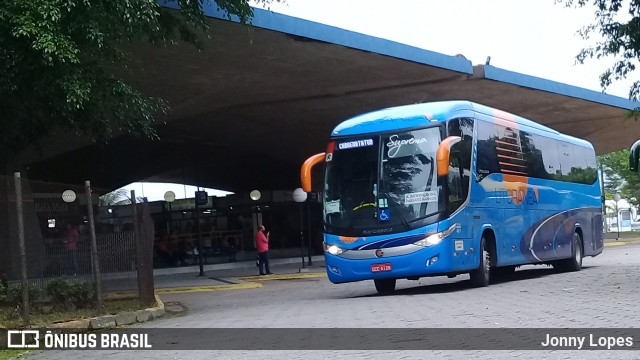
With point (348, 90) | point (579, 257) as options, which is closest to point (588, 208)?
point (579, 257)

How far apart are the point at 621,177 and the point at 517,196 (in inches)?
2264

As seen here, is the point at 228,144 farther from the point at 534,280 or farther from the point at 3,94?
the point at 3,94

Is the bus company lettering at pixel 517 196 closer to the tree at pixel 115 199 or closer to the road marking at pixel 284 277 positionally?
the tree at pixel 115 199

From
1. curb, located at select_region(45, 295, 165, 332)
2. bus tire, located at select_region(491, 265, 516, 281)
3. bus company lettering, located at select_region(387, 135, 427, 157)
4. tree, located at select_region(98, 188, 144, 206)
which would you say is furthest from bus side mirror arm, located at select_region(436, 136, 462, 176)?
tree, located at select_region(98, 188, 144, 206)

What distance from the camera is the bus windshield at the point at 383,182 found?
15.4 m

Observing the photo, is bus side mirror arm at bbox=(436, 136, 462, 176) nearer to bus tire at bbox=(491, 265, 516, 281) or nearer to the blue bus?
the blue bus

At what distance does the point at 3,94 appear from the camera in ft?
43.7

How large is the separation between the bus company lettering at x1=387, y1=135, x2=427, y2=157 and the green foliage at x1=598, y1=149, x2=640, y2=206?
49.8m

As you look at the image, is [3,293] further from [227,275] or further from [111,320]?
[227,275]

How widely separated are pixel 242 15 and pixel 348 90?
1385 cm

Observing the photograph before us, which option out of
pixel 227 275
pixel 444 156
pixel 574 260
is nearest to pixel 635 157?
pixel 444 156

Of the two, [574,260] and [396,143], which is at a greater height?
[396,143]

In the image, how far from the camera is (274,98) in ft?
97.2

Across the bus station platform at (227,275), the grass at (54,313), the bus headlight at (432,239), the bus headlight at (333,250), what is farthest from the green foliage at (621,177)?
the grass at (54,313)
